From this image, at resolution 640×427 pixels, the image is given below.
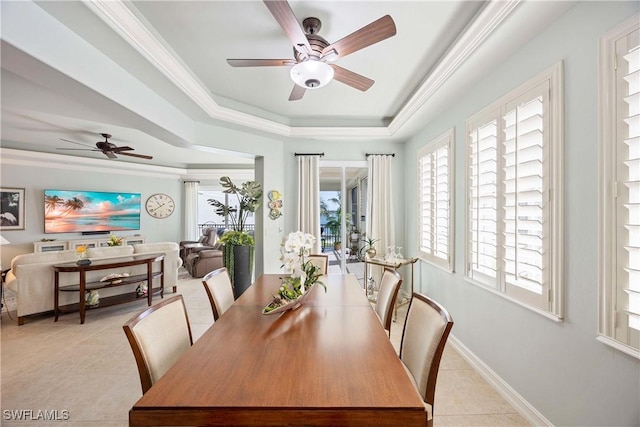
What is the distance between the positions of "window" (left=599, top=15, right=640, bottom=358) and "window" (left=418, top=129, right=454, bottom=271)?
1.51m

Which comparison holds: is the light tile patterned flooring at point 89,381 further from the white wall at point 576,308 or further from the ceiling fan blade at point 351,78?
the ceiling fan blade at point 351,78

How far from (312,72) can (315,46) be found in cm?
24

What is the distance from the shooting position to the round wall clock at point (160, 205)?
717cm

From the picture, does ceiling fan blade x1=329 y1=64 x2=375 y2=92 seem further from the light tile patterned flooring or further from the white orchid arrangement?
the light tile patterned flooring

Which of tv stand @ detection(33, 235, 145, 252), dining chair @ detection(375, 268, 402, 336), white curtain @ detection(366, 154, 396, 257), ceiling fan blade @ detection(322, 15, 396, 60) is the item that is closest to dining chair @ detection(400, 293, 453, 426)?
dining chair @ detection(375, 268, 402, 336)

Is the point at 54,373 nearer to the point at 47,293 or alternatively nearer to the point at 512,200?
the point at 47,293

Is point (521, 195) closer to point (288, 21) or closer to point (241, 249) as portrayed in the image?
point (288, 21)

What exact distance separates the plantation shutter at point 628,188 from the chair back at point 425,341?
32.3 inches

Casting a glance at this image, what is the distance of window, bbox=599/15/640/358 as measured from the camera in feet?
3.98

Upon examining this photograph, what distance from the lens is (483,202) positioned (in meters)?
2.30

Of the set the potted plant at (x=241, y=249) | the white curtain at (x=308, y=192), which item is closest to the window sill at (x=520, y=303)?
the white curtain at (x=308, y=192)

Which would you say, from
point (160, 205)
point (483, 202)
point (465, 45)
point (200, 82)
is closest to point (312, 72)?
point (465, 45)

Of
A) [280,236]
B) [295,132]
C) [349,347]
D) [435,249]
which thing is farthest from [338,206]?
[349,347]

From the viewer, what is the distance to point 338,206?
4.64m
